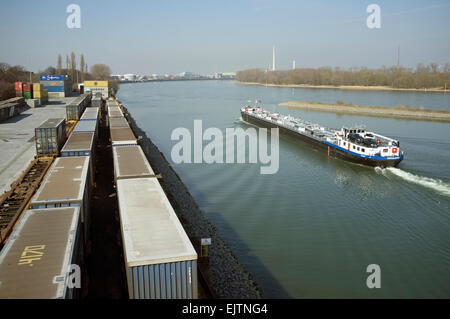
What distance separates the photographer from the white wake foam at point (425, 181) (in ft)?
58.5

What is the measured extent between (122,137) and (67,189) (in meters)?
8.97

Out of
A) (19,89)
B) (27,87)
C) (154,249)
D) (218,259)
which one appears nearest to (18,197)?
(218,259)

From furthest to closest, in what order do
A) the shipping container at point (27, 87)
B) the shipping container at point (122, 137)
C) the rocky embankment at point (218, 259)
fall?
the shipping container at point (27, 87) → the shipping container at point (122, 137) → the rocky embankment at point (218, 259)

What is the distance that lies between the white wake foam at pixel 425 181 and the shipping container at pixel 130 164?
1379 centimetres

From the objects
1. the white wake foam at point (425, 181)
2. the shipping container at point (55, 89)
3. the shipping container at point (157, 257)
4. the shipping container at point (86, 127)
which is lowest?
the white wake foam at point (425, 181)

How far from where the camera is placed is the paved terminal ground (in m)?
16.0

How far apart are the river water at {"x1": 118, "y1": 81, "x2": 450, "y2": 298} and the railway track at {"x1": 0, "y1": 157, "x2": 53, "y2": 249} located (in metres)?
6.45

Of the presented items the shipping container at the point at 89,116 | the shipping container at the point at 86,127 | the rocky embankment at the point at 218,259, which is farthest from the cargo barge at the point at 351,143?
the shipping container at the point at 89,116

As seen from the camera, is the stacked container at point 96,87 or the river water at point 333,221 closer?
the river water at point 333,221

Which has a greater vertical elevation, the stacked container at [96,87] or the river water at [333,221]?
the stacked container at [96,87]

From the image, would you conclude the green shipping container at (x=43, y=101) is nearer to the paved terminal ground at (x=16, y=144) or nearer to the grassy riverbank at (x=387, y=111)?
the paved terminal ground at (x=16, y=144)

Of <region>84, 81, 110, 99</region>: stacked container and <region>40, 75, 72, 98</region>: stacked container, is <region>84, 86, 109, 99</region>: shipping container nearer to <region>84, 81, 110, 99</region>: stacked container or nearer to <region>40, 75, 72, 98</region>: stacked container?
<region>84, 81, 110, 99</region>: stacked container

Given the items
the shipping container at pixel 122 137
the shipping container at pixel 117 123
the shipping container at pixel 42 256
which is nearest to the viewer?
the shipping container at pixel 42 256

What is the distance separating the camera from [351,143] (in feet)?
79.4
